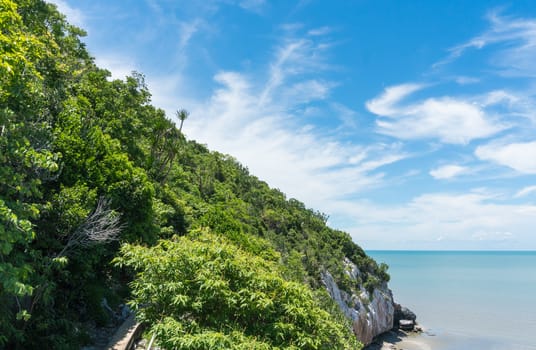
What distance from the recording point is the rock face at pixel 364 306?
32938 millimetres

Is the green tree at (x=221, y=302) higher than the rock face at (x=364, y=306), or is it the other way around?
the green tree at (x=221, y=302)

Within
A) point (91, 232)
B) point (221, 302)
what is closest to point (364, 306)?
point (221, 302)

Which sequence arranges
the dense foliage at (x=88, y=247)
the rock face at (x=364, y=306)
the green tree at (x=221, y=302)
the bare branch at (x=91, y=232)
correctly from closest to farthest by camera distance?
1. the dense foliage at (x=88, y=247)
2. the green tree at (x=221, y=302)
3. the bare branch at (x=91, y=232)
4. the rock face at (x=364, y=306)

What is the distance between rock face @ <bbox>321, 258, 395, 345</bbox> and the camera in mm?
32938

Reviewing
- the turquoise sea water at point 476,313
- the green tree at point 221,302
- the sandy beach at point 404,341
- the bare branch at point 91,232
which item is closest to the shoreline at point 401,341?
the sandy beach at point 404,341

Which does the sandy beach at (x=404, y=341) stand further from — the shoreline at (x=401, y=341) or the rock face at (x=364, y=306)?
the rock face at (x=364, y=306)

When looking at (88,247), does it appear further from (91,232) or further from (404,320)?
(404,320)

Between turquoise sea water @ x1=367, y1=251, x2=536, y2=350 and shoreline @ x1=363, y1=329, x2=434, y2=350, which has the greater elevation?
turquoise sea water @ x1=367, y1=251, x2=536, y2=350

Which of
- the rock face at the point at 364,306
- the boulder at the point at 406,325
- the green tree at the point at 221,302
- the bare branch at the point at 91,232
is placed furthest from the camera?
the boulder at the point at 406,325

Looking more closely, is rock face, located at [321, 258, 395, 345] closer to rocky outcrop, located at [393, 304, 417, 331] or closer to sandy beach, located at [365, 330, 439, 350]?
sandy beach, located at [365, 330, 439, 350]

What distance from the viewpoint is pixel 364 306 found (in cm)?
3684

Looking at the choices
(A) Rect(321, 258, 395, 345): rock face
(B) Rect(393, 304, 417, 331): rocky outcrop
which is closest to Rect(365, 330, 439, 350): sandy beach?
(A) Rect(321, 258, 395, 345): rock face

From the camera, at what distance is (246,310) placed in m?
8.27

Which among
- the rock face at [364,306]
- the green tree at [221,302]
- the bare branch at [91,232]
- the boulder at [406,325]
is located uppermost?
the bare branch at [91,232]
